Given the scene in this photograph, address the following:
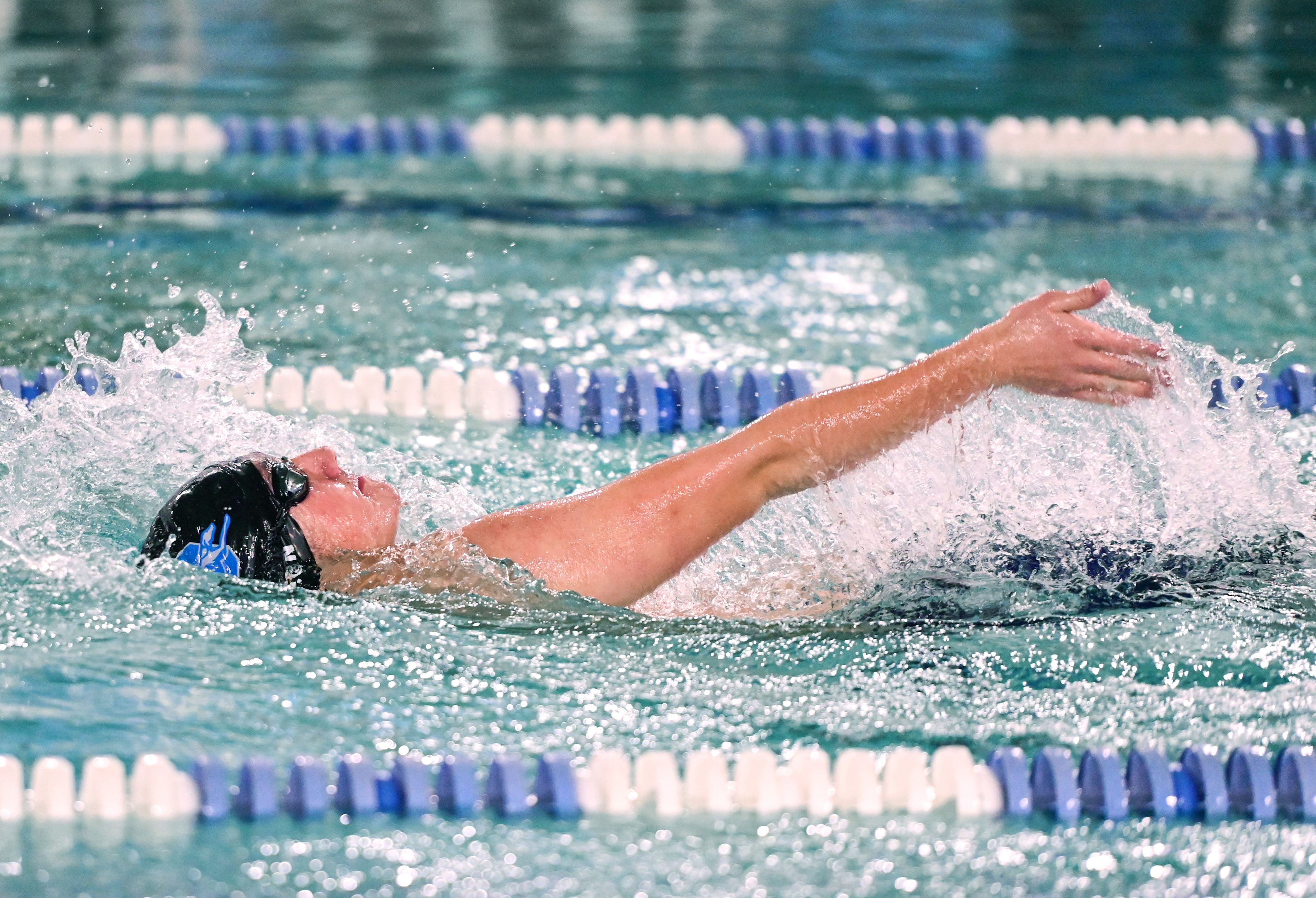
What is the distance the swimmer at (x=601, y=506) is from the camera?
2334 mm

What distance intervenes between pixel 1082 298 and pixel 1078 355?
0.08 m

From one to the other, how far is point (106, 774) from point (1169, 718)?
57.8 inches

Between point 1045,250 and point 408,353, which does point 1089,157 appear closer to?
point 1045,250

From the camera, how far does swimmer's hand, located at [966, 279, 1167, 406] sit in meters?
2.18

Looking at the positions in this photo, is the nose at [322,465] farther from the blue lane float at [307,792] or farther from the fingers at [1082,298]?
the fingers at [1082,298]

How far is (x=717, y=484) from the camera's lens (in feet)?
7.98

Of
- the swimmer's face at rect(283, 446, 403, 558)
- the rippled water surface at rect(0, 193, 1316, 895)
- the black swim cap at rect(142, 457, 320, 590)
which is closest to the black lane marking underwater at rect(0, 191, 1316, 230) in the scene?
the rippled water surface at rect(0, 193, 1316, 895)

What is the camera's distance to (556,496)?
329cm

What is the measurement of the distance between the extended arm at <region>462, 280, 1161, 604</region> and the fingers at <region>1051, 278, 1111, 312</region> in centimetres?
4

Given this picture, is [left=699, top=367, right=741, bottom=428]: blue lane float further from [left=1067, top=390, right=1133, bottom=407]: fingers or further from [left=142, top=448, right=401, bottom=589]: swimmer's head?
[left=1067, top=390, right=1133, bottom=407]: fingers

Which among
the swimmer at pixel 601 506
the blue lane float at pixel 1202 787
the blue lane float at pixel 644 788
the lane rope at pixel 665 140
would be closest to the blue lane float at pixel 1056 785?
the blue lane float at pixel 644 788

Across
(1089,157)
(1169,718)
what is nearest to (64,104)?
(1089,157)

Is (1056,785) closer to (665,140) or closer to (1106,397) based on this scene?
(1106,397)

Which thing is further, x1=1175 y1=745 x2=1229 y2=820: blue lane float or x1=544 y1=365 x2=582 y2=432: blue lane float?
x1=544 y1=365 x2=582 y2=432: blue lane float
